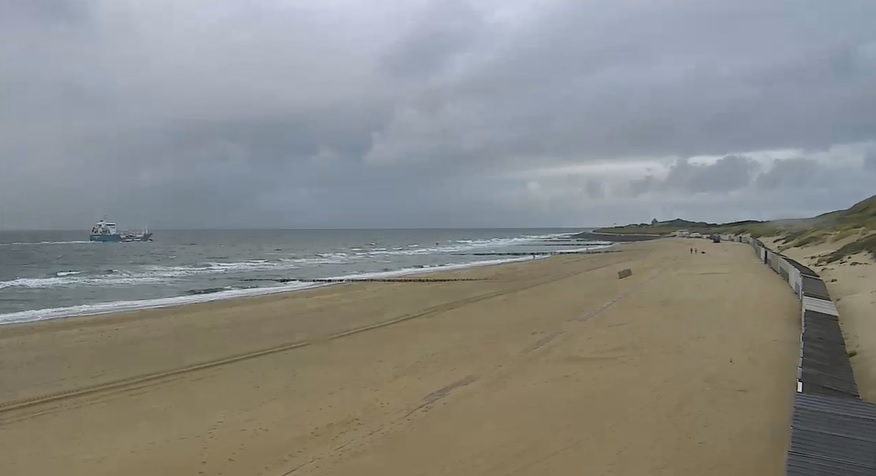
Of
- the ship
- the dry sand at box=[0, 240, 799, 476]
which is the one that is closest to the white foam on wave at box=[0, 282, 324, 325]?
the dry sand at box=[0, 240, 799, 476]

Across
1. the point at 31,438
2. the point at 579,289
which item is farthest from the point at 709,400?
the point at 579,289

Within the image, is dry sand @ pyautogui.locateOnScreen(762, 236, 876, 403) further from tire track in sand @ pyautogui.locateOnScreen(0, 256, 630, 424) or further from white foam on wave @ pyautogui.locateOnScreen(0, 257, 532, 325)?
white foam on wave @ pyautogui.locateOnScreen(0, 257, 532, 325)

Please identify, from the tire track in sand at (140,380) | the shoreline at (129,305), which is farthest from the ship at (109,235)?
the tire track in sand at (140,380)

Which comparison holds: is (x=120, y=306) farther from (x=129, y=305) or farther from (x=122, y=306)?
(x=129, y=305)

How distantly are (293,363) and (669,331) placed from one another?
713 cm

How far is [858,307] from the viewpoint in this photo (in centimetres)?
1284

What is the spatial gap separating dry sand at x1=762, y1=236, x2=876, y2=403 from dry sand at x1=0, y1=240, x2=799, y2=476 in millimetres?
865

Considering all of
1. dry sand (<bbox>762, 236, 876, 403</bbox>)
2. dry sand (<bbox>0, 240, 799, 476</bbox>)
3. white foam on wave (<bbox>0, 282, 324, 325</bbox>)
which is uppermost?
dry sand (<bbox>762, 236, 876, 403</bbox>)

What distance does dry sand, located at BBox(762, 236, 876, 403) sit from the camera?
8.20 metres

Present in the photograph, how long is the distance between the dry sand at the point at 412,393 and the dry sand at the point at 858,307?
0.86 metres

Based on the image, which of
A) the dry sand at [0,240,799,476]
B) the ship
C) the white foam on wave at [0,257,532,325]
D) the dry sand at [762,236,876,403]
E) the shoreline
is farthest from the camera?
the ship

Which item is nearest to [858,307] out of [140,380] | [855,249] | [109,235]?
[140,380]

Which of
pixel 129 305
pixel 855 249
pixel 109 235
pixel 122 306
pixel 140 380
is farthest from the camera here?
pixel 109 235

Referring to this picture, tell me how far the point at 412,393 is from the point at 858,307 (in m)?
10.6
